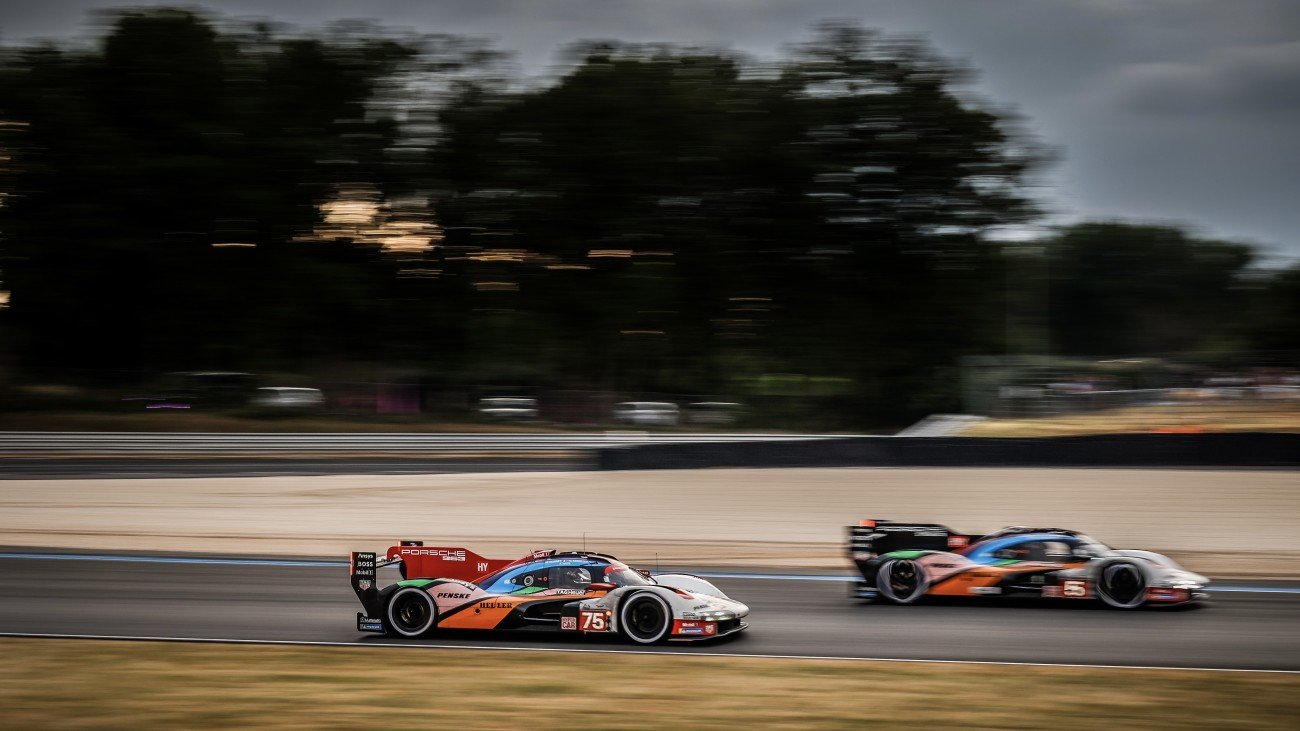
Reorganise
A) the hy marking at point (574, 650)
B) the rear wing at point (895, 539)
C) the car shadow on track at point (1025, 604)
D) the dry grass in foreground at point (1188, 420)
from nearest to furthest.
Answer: the hy marking at point (574, 650) → the car shadow on track at point (1025, 604) → the rear wing at point (895, 539) → the dry grass in foreground at point (1188, 420)

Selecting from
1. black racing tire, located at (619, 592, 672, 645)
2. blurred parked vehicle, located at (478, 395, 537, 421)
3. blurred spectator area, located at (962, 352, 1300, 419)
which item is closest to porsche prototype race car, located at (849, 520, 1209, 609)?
black racing tire, located at (619, 592, 672, 645)

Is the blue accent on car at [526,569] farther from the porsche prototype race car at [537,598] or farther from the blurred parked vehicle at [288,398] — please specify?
the blurred parked vehicle at [288,398]

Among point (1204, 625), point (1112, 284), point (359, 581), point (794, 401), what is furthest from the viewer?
point (1112, 284)

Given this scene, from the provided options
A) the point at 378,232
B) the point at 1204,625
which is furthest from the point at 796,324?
the point at 1204,625

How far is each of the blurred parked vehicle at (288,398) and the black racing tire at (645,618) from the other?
24.5 m

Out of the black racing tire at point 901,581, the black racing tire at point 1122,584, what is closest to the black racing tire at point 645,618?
the black racing tire at point 901,581

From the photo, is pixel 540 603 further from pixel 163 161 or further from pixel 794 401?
pixel 163 161

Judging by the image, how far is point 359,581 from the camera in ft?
29.5

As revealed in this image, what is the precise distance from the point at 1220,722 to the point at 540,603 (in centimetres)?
458

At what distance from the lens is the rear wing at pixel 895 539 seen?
10.9m

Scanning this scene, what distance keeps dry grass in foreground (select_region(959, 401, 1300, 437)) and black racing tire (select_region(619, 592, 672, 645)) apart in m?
14.5

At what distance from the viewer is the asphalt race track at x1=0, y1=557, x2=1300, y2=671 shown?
8984 mm

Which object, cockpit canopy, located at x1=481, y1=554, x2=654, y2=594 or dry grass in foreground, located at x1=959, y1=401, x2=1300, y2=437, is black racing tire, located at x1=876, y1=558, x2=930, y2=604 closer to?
cockpit canopy, located at x1=481, y1=554, x2=654, y2=594

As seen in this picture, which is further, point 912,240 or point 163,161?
point 912,240
